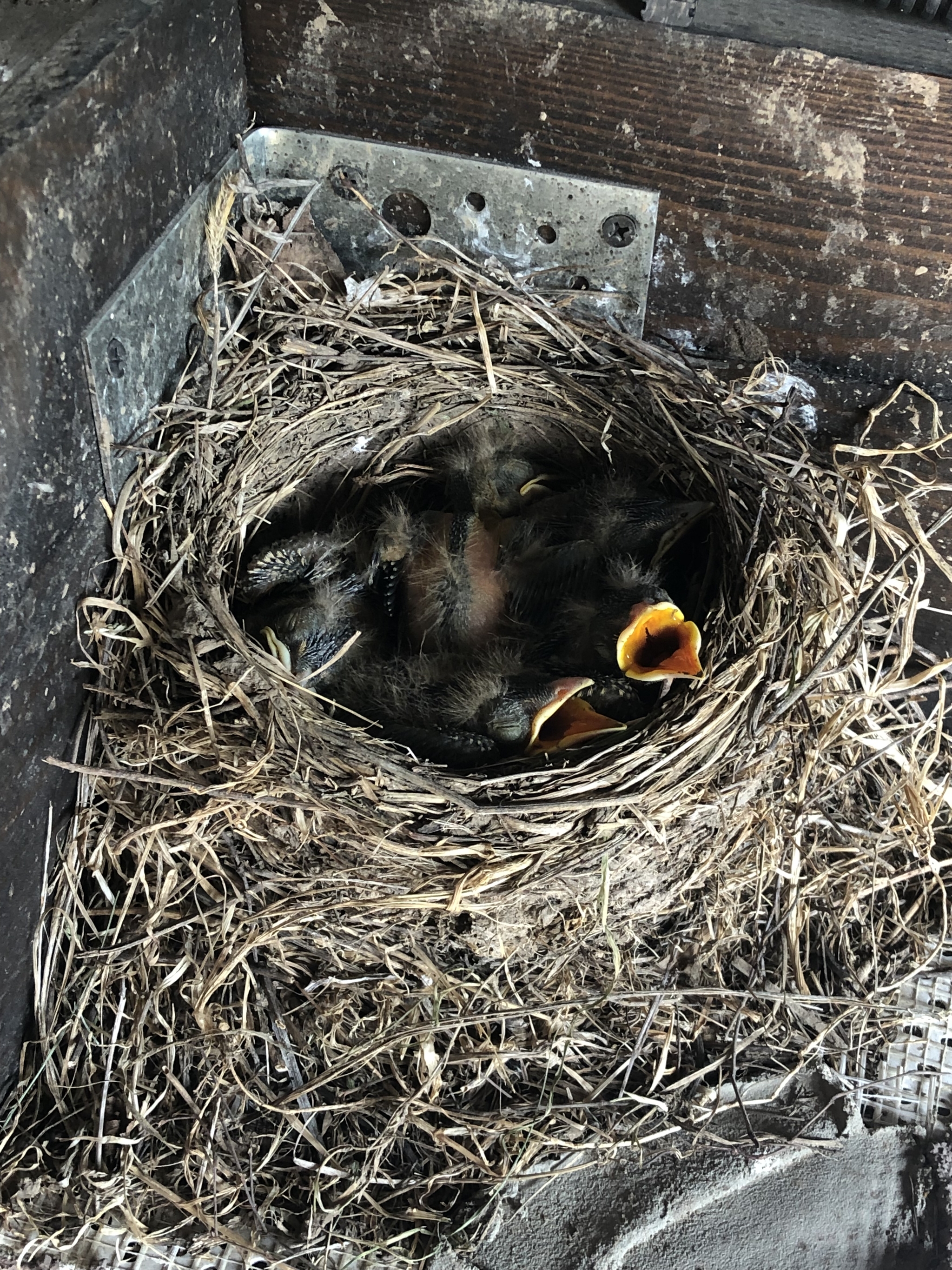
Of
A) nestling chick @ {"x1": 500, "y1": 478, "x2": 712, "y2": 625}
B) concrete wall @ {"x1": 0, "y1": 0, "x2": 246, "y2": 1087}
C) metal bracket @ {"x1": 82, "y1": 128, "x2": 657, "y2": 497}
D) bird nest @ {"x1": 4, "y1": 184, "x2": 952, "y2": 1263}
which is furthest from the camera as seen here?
nestling chick @ {"x1": 500, "y1": 478, "x2": 712, "y2": 625}

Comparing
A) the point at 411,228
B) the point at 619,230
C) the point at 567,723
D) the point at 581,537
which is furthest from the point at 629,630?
the point at 411,228

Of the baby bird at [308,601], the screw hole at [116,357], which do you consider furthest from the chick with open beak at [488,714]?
the screw hole at [116,357]

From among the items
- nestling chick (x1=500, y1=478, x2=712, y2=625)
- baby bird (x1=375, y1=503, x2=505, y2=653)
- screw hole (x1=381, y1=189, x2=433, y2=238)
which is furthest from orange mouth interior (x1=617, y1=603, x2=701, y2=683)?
screw hole (x1=381, y1=189, x2=433, y2=238)

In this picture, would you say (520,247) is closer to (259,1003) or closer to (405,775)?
(405,775)

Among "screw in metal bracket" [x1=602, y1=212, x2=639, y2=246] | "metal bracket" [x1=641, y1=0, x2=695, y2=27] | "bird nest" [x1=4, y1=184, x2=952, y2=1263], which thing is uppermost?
"metal bracket" [x1=641, y1=0, x2=695, y2=27]

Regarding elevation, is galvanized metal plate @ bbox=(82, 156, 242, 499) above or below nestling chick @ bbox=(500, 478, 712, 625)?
above

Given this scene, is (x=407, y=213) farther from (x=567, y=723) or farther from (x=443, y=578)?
(x=567, y=723)

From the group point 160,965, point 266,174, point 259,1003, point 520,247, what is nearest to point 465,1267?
point 259,1003

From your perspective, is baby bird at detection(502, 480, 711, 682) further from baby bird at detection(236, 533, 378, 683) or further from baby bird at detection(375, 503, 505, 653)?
baby bird at detection(236, 533, 378, 683)
